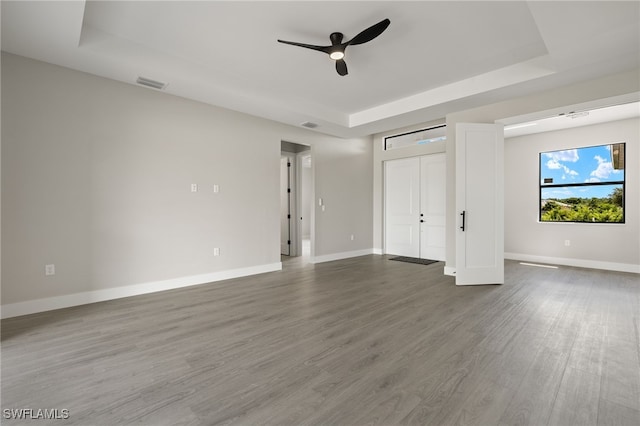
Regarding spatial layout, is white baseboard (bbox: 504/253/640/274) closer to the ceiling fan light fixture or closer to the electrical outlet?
the ceiling fan light fixture

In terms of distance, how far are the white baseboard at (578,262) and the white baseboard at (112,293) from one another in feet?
19.6

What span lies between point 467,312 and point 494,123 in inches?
119

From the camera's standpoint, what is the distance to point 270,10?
8.95ft

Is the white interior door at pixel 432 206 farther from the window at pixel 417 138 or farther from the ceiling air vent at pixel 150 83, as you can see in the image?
the ceiling air vent at pixel 150 83

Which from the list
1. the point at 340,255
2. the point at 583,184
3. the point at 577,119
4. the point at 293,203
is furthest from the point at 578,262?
the point at 293,203

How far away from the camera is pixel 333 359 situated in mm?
2297

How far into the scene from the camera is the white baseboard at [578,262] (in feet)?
17.9

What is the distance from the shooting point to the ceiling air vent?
3.71 m

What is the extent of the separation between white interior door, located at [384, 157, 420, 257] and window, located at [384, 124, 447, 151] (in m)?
0.38

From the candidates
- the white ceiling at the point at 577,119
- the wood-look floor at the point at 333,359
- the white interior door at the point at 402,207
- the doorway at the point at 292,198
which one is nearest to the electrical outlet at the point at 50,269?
the wood-look floor at the point at 333,359

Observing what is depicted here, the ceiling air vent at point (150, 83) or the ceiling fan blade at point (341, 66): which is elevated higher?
the ceiling air vent at point (150, 83)

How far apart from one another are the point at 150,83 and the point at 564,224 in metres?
8.08

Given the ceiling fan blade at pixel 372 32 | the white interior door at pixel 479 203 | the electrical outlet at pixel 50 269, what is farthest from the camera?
the white interior door at pixel 479 203

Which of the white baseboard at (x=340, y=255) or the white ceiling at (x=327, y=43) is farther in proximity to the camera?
the white baseboard at (x=340, y=255)
